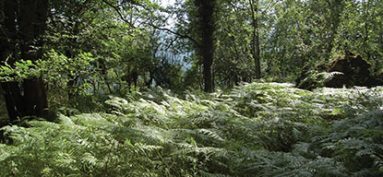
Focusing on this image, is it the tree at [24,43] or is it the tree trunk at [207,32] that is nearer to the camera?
the tree at [24,43]

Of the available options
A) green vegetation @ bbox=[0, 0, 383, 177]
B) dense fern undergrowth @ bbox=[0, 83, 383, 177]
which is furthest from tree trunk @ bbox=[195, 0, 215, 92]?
dense fern undergrowth @ bbox=[0, 83, 383, 177]

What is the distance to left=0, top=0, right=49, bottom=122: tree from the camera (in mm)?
7391

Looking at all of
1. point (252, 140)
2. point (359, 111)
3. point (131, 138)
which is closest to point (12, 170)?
point (131, 138)

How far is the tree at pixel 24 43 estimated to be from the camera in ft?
24.2

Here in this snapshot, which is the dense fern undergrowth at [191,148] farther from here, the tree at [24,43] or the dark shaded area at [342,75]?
the dark shaded area at [342,75]

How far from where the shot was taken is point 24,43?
7.30 m

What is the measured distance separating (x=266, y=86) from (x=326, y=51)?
17.3m

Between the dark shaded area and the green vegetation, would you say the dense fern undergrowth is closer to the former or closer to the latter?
the green vegetation

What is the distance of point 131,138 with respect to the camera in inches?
193

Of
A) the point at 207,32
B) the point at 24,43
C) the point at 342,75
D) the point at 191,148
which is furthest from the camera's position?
the point at 207,32

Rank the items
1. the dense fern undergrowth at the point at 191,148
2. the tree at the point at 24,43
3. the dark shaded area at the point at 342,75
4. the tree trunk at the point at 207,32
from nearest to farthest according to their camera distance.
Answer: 1. the dense fern undergrowth at the point at 191,148
2. the tree at the point at 24,43
3. the dark shaded area at the point at 342,75
4. the tree trunk at the point at 207,32

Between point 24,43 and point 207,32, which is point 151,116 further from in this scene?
point 207,32

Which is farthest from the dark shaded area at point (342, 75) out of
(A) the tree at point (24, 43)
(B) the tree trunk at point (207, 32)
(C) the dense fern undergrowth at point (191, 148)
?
Answer: (A) the tree at point (24, 43)

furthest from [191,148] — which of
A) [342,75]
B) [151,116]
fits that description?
[342,75]
